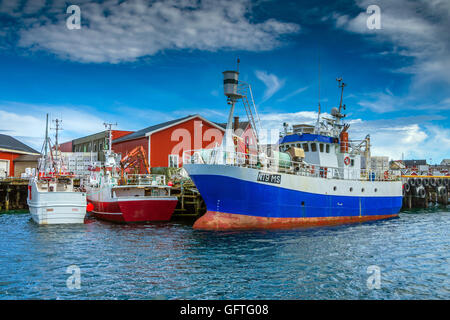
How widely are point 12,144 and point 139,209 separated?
40.8 meters

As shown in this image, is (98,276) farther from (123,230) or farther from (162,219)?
(162,219)

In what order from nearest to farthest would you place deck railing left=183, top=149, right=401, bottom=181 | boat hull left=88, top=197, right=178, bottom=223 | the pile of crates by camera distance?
deck railing left=183, top=149, right=401, bottom=181
boat hull left=88, top=197, right=178, bottom=223
the pile of crates

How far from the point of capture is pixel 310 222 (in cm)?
2339

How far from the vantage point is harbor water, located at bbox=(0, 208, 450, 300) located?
10.4 m

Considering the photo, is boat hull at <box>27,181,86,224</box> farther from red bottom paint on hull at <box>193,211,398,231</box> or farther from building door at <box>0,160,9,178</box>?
building door at <box>0,160,9,178</box>

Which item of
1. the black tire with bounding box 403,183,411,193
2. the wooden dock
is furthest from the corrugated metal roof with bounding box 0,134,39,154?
the black tire with bounding box 403,183,411,193

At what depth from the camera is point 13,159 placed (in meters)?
52.3

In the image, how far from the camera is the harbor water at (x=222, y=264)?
10422 mm

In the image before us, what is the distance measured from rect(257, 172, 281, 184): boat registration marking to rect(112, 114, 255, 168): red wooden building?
16.1m

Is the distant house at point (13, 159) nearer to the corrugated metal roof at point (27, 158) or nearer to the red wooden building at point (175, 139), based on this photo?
the corrugated metal roof at point (27, 158)

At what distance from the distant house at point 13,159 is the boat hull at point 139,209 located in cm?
3243

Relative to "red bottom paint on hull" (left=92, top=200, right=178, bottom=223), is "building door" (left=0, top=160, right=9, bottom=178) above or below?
above

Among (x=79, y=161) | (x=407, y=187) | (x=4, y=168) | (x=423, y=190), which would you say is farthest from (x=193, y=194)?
(x=423, y=190)

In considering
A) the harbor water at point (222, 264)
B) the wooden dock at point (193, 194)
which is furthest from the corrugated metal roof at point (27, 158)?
the harbor water at point (222, 264)
